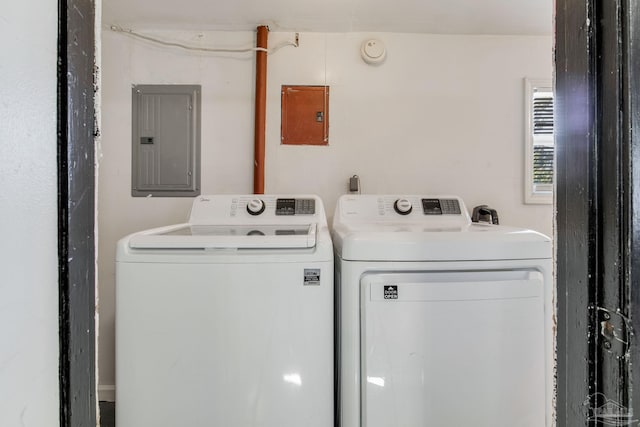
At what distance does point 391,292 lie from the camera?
0.99 metres

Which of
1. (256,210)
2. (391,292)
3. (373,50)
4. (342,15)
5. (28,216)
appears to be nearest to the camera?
(28,216)

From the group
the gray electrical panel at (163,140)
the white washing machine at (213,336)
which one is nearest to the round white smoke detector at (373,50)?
the gray electrical panel at (163,140)

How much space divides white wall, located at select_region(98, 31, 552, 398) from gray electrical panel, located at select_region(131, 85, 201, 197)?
58mm

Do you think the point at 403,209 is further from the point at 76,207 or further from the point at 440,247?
the point at 76,207

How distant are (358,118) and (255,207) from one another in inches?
33.4

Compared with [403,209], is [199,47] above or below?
above

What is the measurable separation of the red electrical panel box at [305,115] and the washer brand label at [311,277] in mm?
1027

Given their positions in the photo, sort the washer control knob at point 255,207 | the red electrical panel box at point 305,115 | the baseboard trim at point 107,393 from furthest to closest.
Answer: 1. the red electrical panel box at point 305,115
2. the baseboard trim at point 107,393
3. the washer control knob at point 255,207

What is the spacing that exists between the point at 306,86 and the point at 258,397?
162 cm

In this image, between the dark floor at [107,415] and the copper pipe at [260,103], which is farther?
the copper pipe at [260,103]

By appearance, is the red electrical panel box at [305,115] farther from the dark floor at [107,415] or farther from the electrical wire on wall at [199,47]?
the dark floor at [107,415]

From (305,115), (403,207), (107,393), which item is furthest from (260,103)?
(107,393)

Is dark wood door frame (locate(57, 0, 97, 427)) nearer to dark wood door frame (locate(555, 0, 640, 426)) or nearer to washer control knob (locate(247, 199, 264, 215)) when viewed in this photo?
dark wood door frame (locate(555, 0, 640, 426))

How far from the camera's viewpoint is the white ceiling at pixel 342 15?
1608 mm
